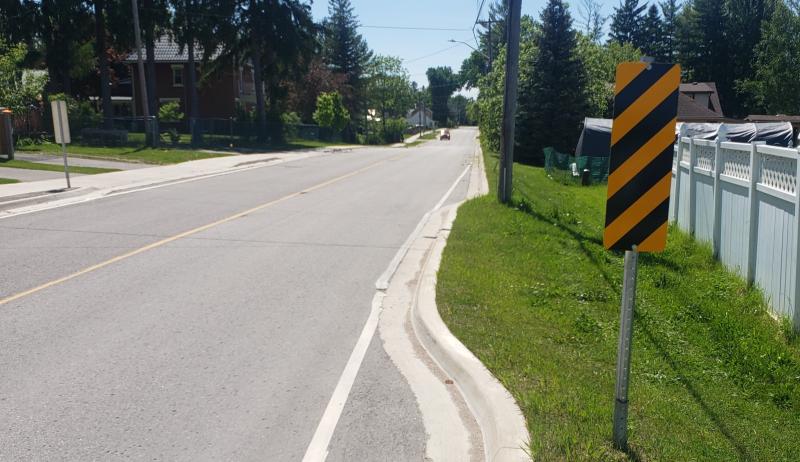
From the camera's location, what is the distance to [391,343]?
6.82 metres

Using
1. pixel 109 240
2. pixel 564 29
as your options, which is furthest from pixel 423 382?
pixel 564 29

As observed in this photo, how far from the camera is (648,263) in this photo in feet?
34.4

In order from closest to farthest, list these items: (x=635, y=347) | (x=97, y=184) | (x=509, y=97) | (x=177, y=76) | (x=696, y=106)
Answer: (x=635, y=347), (x=509, y=97), (x=97, y=184), (x=696, y=106), (x=177, y=76)

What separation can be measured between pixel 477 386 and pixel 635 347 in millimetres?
1901

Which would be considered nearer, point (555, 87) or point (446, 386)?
point (446, 386)

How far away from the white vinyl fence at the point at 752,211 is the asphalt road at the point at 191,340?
13.6 ft

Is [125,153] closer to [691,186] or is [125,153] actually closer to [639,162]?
[691,186]

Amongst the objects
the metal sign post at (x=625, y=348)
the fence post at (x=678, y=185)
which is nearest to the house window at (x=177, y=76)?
the fence post at (x=678, y=185)

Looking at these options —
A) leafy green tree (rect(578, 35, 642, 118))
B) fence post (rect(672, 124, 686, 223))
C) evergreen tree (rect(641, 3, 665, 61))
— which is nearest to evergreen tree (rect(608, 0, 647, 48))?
evergreen tree (rect(641, 3, 665, 61))

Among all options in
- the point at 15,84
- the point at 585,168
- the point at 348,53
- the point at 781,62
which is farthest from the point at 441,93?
the point at 585,168

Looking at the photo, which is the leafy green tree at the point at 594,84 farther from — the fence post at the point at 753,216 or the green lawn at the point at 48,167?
the fence post at the point at 753,216

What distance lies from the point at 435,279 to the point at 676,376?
12.3 ft

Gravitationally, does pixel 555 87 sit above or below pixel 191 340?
above

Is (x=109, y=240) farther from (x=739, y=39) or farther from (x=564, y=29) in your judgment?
(x=739, y=39)
